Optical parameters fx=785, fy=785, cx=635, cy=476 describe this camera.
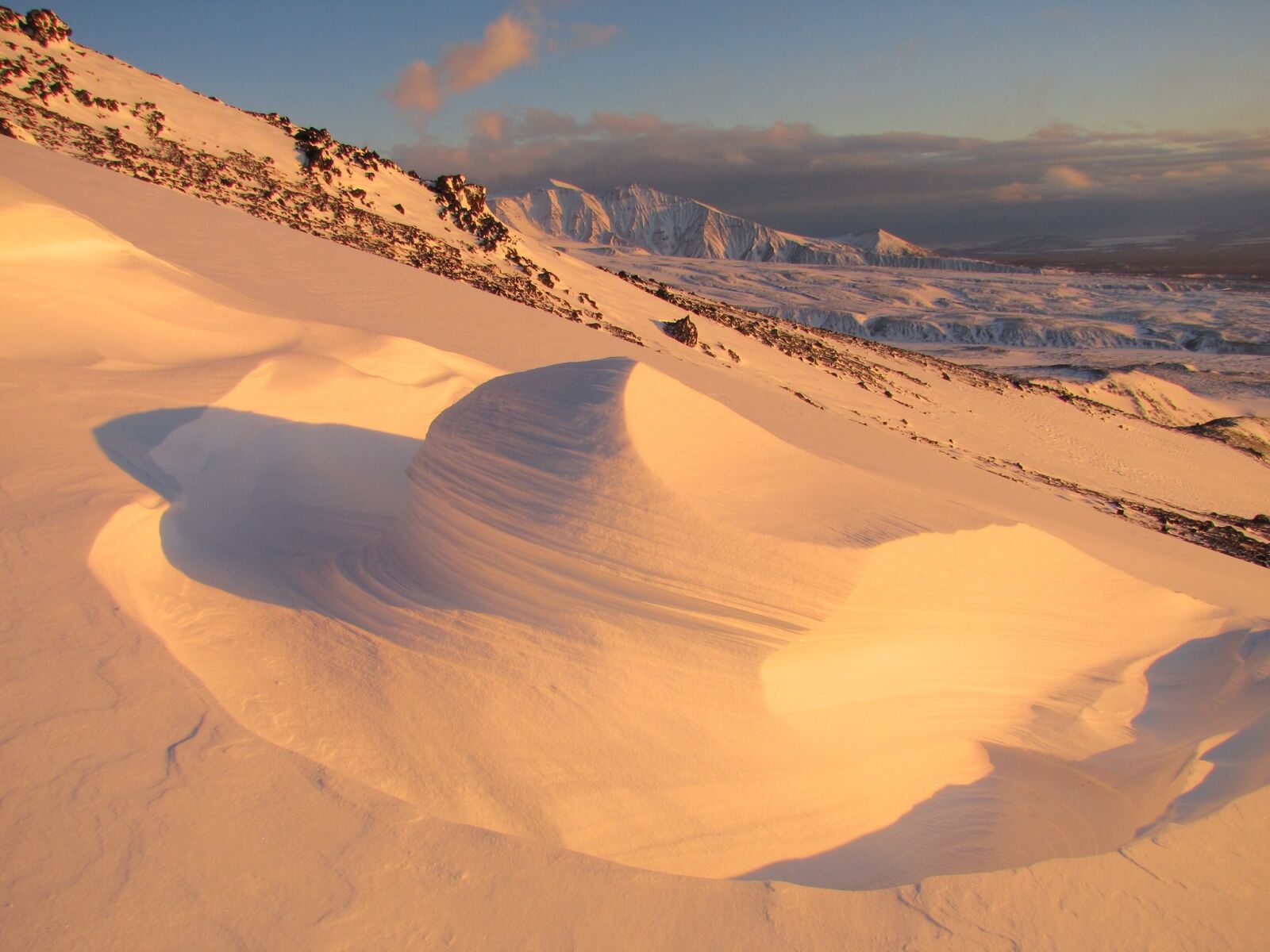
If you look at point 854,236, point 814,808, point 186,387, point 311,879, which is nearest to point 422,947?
point 311,879

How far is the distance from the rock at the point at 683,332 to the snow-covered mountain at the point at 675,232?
104 metres

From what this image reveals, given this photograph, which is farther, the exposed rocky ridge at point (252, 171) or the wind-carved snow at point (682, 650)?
the exposed rocky ridge at point (252, 171)

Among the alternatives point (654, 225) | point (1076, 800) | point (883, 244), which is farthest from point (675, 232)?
point (1076, 800)

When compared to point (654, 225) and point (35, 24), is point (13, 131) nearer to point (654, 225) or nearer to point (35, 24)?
point (35, 24)

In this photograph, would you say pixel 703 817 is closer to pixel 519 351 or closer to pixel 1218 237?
pixel 519 351

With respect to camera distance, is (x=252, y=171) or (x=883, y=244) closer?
(x=252, y=171)

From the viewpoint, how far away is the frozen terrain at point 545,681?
1874 mm

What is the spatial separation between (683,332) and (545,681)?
1453 centimetres

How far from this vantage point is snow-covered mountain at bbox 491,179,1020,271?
11931 cm

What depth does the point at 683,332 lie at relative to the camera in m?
16.7

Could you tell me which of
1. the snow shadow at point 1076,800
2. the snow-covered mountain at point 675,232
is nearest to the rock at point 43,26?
the snow shadow at point 1076,800

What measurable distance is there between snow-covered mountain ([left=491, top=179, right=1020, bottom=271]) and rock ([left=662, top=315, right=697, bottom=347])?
4101 inches

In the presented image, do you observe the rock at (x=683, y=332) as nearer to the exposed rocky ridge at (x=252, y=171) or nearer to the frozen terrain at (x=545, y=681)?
the exposed rocky ridge at (x=252, y=171)

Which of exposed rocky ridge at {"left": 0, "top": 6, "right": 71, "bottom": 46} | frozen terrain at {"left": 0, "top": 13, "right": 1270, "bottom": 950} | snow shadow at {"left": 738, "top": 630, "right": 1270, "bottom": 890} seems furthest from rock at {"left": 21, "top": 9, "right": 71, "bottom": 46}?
snow shadow at {"left": 738, "top": 630, "right": 1270, "bottom": 890}
